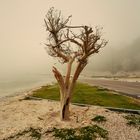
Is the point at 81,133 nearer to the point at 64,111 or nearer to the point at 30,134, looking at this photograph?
the point at 30,134

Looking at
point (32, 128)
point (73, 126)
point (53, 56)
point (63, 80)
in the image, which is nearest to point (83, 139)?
point (73, 126)

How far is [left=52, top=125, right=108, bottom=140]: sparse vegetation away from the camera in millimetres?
15461

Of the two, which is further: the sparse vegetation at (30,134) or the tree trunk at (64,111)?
the tree trunk at (64,111)

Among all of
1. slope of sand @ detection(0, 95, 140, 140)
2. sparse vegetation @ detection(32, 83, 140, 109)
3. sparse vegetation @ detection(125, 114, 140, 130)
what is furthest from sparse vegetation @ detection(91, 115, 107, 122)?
sparse vegetation @ detection(32, 83, 140, 109)

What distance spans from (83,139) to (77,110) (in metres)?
8.29

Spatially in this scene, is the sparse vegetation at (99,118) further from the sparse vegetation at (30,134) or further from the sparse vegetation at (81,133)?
the sparse vegetation at (30,134)

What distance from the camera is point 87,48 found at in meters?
20.5

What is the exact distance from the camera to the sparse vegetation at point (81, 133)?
15461 millimetres

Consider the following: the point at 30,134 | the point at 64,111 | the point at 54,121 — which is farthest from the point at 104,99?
the point at 30,134

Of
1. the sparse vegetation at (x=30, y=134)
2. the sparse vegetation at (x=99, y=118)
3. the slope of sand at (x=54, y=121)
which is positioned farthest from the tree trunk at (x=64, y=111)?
the sparse vegetation at (x=30, y=134)

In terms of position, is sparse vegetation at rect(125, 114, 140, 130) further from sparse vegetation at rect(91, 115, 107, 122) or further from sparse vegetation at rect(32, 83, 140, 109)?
sparse vegetation at rect(32, 83, 140, 109)

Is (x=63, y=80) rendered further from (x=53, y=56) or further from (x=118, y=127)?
(x=118, y=127)

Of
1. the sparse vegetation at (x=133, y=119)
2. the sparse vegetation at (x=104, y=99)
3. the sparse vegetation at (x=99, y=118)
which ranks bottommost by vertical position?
the sparse vegetation at (x=133, y=119)

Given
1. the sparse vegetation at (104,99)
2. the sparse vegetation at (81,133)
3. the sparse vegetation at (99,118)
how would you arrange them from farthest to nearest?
the sparse vegetation at (104,99)
the sparse vegetation at (99,118)
the sparse vegetation at (81,133)
